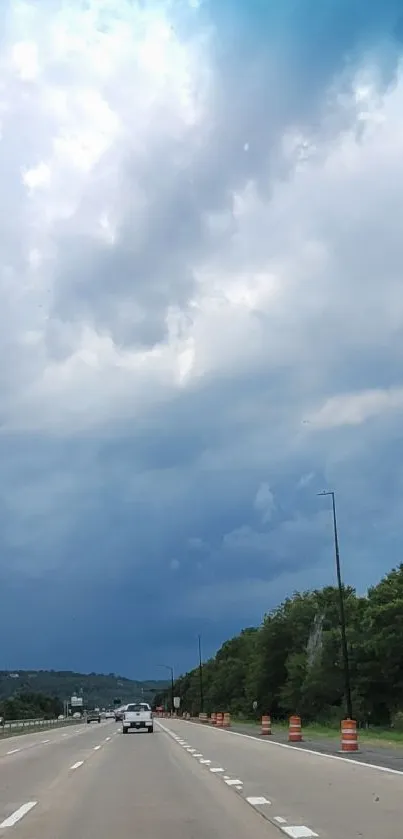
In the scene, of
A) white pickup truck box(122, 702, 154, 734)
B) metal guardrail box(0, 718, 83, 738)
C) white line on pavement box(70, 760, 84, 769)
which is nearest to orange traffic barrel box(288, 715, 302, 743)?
white line on pavement box(70, 760, 84, 769)

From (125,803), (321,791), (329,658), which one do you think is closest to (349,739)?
(321,791)

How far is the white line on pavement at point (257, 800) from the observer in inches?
599

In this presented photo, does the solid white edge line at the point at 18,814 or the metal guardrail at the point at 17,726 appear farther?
the metal guardrail at the point at 17,726

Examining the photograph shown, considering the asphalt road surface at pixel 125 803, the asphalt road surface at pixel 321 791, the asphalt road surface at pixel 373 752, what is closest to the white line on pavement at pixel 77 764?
the asphalt road surface at pixel 125 803

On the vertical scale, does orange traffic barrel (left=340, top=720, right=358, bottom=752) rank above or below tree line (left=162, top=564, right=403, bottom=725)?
below

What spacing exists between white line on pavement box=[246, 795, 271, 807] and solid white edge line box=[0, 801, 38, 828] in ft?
11.3

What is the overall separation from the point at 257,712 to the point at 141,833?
95.7m

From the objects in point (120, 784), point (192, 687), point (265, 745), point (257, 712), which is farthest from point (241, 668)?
point (120, 784)

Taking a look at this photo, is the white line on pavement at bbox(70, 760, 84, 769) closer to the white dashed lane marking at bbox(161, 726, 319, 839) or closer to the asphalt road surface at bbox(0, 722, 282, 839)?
the asphalt road surface at bbox(0, 722, 282, 839)

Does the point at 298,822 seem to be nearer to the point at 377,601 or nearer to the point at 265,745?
the point at 265,745

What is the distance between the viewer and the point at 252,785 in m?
18.5

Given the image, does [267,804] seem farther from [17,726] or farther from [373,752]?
[17,726]

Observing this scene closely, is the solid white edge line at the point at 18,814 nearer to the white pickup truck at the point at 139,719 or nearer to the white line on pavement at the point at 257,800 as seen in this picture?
the white line on pavement at the point at 257,800

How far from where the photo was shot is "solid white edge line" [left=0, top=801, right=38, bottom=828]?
44.2ft
